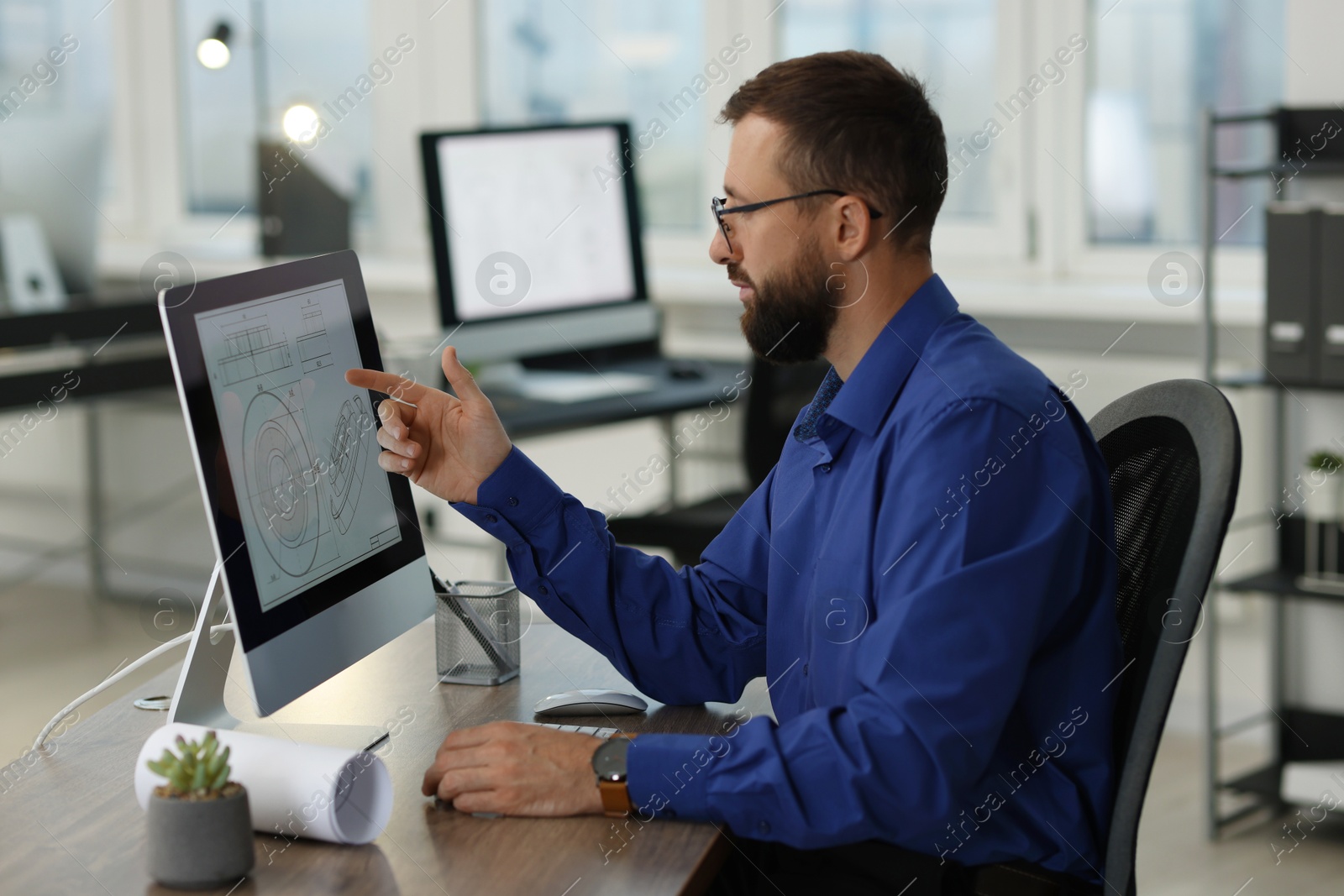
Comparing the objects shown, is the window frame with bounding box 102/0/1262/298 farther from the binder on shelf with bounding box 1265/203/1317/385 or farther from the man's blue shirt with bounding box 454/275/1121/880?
the man's blue shirt with bounding box 454/275/1121/880

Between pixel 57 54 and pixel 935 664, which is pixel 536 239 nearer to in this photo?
pixel 935 664

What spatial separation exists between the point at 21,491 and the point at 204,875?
422cm

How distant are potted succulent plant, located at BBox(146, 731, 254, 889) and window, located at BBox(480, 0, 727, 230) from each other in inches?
122

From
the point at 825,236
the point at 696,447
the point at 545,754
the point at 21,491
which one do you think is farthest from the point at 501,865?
the point at 21,491

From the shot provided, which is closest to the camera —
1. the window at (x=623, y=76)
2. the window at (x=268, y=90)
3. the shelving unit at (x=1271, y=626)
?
the shelving unit at (x=1271, y=626)

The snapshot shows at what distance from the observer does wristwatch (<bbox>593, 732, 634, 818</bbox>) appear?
1.13m

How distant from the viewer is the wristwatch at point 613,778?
113cm

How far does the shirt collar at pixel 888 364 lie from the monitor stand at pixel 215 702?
0.53m

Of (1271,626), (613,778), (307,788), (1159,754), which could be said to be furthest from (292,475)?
(1159,754)

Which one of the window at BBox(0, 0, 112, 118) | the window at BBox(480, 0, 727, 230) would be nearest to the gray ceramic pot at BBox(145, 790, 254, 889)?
the window at BBox(480, 0, 727, 230)

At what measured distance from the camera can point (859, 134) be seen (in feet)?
4.37

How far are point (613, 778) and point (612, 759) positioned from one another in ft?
0.06

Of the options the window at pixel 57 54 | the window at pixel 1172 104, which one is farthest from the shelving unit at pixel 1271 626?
the window at pixel 57 54

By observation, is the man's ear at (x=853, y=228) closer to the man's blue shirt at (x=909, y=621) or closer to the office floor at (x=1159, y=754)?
the man's blue shirt at (x=909, y=621)
